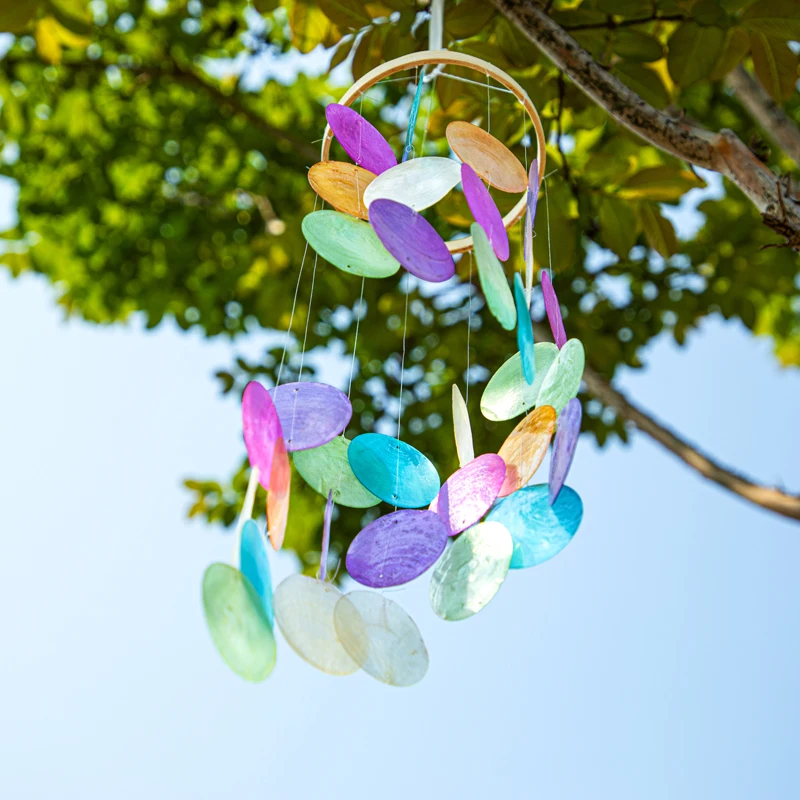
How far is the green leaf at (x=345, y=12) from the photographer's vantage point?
1.58 meters

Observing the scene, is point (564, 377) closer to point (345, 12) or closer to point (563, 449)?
point (563, 449)

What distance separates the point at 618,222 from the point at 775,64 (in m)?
0.40

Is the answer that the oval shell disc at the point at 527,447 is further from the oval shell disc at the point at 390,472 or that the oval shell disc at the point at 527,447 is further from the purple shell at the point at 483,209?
the purple shell at the point at 483,209

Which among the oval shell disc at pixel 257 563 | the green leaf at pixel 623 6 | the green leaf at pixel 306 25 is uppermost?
the green leaf at pixel 306 25

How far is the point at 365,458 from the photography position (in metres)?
1.10

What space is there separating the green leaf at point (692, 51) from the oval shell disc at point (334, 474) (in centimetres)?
100

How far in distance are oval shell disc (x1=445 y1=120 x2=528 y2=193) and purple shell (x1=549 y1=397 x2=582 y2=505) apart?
356 mm

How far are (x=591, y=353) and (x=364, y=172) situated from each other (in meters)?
1.51

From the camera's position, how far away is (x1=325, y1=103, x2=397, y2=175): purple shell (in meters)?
1.15

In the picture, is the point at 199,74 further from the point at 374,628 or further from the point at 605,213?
the point at 374,628

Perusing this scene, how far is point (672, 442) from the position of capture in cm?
231

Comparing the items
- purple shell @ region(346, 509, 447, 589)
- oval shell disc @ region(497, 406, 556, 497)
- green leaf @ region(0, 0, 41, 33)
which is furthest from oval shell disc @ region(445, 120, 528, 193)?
green leaf @ region(0, 0, 41, 33)

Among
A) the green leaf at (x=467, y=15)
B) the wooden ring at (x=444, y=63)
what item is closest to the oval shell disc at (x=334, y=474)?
the wooden ring at (x=444, y=63)

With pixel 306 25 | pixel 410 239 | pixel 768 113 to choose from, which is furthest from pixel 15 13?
pixel 768 113
